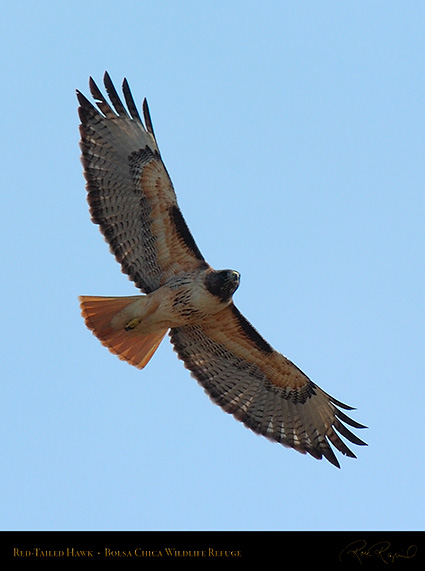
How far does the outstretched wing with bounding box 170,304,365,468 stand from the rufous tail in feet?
1.95

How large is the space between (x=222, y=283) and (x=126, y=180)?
1702 mm

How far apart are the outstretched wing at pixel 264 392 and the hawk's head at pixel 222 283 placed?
88cm

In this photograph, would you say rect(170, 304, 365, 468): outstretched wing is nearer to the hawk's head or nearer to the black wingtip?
the hawk's head

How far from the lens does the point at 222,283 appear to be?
11797 mm

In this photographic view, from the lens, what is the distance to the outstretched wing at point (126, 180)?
39.3 feet
